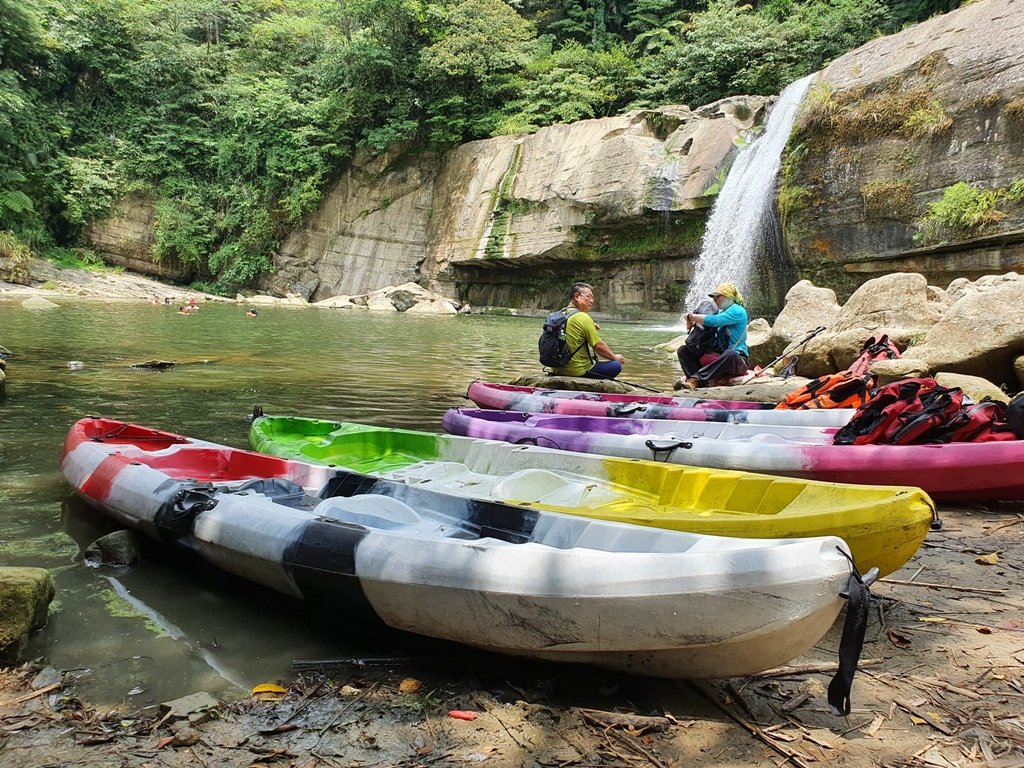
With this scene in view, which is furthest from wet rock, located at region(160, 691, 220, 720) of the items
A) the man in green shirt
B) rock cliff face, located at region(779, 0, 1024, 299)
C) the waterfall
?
the waterfall

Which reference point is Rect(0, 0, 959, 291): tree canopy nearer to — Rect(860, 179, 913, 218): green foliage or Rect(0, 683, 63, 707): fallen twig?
Rect(860, 179, 913, 218): green foliage

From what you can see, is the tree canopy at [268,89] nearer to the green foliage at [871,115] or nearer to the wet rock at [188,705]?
the green foliage at [871,115]

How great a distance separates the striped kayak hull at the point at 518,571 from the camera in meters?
2.04

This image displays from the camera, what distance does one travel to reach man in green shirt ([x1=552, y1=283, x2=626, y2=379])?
7699mm

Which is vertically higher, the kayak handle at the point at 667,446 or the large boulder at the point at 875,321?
the large boulder at the point at 875,321

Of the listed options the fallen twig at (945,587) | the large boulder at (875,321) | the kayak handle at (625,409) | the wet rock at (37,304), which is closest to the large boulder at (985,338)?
the large boulder at (875,321)

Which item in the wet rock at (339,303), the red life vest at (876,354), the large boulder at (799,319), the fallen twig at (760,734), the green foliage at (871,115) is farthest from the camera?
the wet rock at (339,303)

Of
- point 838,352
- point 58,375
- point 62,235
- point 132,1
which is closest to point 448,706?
point 838,352

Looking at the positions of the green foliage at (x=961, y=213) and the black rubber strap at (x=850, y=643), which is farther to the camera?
the green foliage at (x=961, y=213)

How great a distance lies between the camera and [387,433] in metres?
5.23

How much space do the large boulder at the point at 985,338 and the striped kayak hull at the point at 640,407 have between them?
1.78 meters

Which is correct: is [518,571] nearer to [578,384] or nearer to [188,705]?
[188,705]

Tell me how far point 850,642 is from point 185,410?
6522 millimetres

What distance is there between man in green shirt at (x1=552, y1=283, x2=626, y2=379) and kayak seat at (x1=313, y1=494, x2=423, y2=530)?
4439mm
